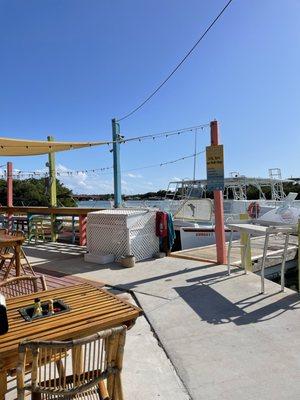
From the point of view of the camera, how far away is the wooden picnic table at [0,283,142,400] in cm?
185

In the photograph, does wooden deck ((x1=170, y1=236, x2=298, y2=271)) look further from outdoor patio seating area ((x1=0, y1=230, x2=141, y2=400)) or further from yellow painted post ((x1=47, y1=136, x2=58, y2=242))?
outdoor patio seating area ((x1=0, y1=230, x2=141, y2=400))

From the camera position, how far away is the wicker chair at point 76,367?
165 centimetres

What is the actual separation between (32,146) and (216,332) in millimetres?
5873

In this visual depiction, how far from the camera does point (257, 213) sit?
16484mm

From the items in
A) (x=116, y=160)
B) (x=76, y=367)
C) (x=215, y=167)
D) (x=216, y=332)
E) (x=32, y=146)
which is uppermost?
(x=32, y=146)

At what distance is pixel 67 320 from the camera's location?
7.00 ft

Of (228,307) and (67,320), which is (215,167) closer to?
(228,307)

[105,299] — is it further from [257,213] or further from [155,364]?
[257,213]

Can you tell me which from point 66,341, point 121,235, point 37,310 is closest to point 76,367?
point 66,341

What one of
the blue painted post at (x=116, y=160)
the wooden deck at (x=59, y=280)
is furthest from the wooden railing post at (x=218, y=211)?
the blue painted post at (x=116, y=160)

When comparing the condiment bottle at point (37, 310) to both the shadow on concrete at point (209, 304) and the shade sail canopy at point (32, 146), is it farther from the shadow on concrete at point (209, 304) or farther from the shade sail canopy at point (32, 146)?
the shade sail canopy at point (32, 146)

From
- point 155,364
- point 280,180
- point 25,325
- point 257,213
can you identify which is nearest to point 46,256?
point 155,364

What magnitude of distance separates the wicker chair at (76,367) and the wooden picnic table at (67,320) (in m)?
0.12

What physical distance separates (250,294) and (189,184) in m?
13.5
